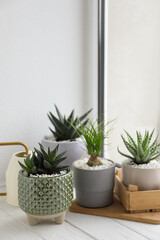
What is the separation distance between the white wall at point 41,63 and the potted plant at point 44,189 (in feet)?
1.38

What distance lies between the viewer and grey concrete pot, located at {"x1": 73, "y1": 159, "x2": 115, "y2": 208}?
935mm

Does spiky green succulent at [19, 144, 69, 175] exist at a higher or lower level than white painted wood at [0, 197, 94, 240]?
higher

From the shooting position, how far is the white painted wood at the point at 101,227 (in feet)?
2.69

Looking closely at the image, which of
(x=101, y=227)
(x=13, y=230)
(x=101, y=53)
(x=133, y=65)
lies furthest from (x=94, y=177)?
(x=133, y=65)

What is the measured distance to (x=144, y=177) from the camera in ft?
3.01

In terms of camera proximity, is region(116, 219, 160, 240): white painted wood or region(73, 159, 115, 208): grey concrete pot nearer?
region(116, 219, 160, 240): white painted wood

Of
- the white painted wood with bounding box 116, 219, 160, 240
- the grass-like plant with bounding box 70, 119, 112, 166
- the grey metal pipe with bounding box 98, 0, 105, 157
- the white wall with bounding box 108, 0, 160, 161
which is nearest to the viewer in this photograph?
the white painted wood with bounding box 116, 219, 160, 240

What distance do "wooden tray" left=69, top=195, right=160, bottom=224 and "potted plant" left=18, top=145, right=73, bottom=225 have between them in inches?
3.8

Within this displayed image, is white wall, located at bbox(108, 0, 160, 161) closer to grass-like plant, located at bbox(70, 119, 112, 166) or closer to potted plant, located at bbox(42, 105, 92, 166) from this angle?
potted plant, located at bbox(42, 105, 92, 166)

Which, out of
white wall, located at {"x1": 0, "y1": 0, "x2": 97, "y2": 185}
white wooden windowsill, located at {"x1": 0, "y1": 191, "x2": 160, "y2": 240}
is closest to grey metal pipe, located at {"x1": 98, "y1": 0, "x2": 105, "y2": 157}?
white wall, located at {"x1": 0, "y1": 0, "x2": 97, "y2": 185}

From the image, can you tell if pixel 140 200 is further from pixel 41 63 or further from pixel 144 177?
pixel 41 63

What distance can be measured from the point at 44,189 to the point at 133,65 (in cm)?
99

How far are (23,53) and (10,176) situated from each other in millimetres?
477

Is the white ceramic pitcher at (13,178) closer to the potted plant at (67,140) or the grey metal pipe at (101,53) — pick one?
the potted plant at (67,140)
